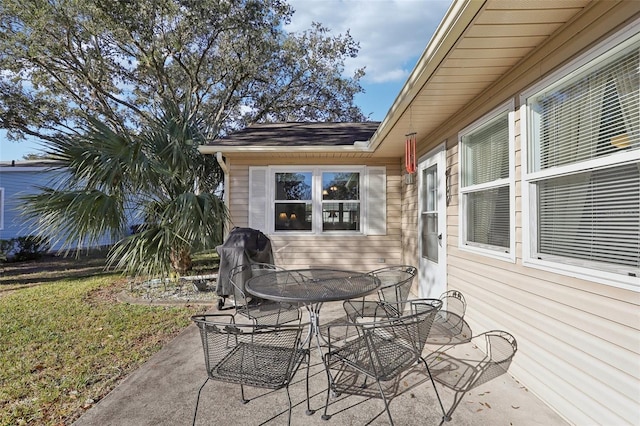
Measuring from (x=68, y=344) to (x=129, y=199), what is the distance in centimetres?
256

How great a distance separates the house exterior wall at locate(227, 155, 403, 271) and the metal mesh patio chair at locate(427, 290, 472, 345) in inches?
90.5

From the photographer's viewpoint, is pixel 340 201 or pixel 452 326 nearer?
pixel 452 326

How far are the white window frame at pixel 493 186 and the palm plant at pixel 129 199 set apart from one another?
3.61m

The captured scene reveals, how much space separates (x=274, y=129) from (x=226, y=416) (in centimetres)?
609

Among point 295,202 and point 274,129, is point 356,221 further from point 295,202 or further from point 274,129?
point 274,129

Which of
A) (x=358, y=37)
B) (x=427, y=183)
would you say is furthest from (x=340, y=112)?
(x=427, y=183)

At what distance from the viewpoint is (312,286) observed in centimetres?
294

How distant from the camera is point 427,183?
4828mm

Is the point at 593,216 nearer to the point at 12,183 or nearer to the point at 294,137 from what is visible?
the point at 294,137

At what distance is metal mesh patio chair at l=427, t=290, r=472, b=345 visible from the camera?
3.34 metres

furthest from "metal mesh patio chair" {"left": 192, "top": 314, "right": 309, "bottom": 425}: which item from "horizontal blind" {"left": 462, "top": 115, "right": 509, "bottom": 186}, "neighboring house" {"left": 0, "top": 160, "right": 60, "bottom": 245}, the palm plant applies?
"neighboring house" {"left": 0, "top": 160, "right": 60, "bottom": 245}

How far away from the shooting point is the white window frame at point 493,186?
266 cm

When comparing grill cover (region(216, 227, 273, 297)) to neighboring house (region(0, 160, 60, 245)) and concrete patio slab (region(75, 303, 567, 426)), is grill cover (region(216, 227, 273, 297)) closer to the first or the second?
concrete patio slab (region(75, 303, 567, 426))

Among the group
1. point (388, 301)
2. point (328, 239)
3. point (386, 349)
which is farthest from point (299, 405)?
point (328, 239)
